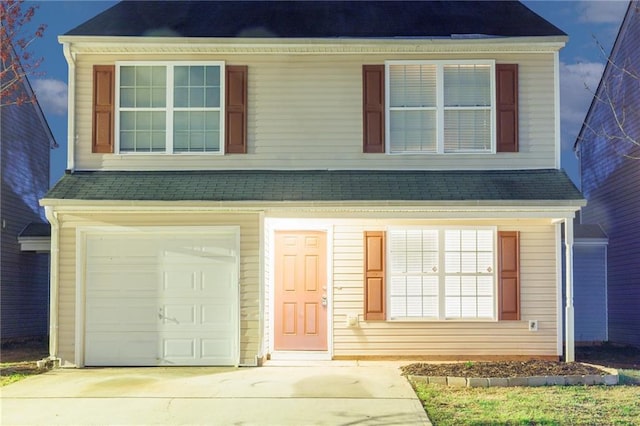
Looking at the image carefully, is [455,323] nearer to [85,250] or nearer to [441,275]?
[441,275]

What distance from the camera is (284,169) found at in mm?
11695

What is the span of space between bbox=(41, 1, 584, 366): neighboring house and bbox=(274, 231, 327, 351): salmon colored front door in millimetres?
33

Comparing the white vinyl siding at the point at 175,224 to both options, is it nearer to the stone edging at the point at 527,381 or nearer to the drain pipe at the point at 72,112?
the drain pipe at the point at 72,112

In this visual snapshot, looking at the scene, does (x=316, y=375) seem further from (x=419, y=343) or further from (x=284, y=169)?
(x=284, y=169)

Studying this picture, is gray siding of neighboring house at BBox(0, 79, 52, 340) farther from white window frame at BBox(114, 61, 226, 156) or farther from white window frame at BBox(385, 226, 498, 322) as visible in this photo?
white window frame at BBox(385, 226, 498, 322)

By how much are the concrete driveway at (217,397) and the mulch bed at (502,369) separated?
42cm

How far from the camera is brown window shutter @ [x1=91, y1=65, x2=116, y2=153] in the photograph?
11.8 meters

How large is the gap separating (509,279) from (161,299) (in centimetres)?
543

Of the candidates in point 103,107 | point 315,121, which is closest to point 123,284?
point 103,107

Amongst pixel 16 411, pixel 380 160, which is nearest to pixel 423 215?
pixel 380 160

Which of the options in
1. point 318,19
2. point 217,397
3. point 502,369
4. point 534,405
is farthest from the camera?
point 318,19

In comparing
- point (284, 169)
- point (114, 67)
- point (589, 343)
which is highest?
point (114, 67)

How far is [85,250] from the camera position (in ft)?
36.3

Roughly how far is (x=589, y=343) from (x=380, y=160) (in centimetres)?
649
